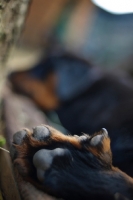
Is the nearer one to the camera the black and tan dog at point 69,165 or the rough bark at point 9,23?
the black and tan dog at point 69,165

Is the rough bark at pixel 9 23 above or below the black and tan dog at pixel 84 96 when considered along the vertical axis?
above

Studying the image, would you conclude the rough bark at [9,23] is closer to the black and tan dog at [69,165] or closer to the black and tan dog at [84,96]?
the black and tan dog at [84,96]

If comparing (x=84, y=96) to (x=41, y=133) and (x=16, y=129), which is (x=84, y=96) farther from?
(x=41, y=133)

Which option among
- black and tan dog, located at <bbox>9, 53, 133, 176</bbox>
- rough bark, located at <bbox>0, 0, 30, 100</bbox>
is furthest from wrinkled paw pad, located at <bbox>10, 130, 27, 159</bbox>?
rough bark, located at <bbox>0, 0, 30, 100</bbox>

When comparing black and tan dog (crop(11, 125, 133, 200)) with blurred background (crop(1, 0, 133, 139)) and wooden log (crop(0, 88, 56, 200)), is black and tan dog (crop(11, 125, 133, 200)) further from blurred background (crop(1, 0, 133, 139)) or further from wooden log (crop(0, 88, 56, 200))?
blurred background (crop(1, 0, 133, 139))

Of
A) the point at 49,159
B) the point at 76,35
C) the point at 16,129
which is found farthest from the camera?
the point at 76,35

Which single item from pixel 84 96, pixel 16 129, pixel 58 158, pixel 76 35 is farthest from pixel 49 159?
pixel 76 35

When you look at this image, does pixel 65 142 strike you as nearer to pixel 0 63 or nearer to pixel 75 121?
pixel 75 121

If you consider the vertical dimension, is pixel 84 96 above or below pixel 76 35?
below

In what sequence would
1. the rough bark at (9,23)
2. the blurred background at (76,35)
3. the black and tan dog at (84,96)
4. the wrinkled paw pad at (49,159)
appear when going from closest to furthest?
the wrinkled paw pad at (49,159), the black and tan dog at (84,96), the rough bark at (9,23), the blurred background at (76,35)

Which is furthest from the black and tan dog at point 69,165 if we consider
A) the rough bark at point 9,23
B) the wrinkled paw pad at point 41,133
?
the rough bark at point 9,23

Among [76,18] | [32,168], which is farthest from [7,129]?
[76,18]
